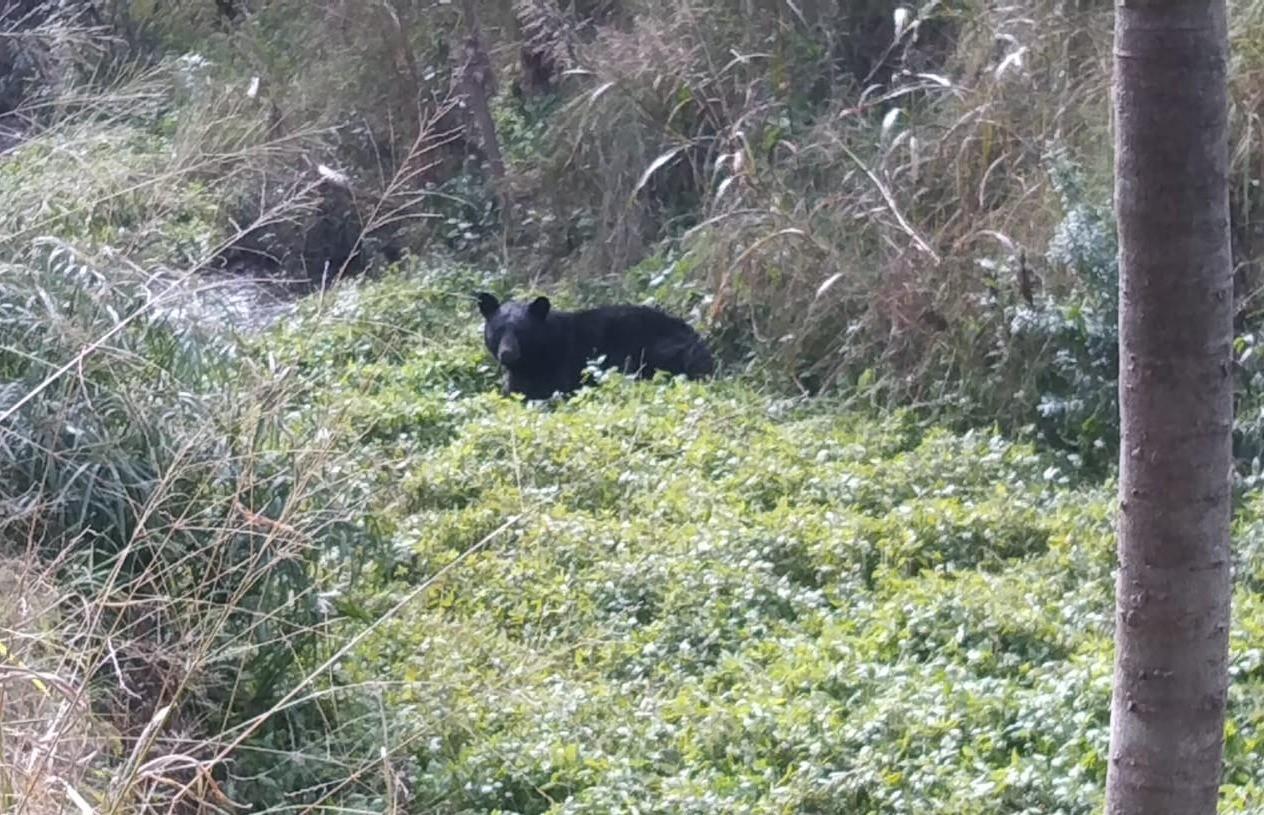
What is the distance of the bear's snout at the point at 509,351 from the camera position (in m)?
9.68

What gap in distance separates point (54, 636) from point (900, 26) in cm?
714

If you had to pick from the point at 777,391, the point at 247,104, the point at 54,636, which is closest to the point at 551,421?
the point at 777,391

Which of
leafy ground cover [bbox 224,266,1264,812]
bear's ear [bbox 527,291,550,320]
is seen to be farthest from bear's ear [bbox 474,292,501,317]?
leafy ground cover [bbox 224,266,1264,812]

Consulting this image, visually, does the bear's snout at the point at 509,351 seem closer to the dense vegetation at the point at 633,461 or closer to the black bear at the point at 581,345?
the black bear at the point at 581,345

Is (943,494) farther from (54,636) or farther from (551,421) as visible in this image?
(54,636)

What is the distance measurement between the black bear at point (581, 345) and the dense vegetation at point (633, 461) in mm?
259

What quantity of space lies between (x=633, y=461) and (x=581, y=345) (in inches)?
90.9

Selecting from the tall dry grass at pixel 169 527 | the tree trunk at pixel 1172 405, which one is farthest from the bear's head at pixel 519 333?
the tree trunk at pixel 1172 405

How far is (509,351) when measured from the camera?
9.70 meters

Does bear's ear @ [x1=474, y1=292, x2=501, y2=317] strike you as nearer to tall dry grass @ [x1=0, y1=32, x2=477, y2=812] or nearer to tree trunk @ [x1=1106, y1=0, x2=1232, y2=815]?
tall dry grass @ [x1=0, y1=32, x2=477, y2=812]

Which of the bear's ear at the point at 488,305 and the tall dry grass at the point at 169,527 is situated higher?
the tall dry grass at the point at 169,527

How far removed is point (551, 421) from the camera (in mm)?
8367

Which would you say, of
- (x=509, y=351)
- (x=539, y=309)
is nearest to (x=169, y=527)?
(x=509, y=351)

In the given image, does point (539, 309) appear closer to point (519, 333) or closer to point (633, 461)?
point (519, 333)
